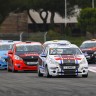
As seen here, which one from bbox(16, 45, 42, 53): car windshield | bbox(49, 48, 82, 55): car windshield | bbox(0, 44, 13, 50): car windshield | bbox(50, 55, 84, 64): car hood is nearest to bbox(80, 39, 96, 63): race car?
bbox(0, 44, 13, 50): car windshield

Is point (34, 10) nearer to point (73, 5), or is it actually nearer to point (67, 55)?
point (73, 5)

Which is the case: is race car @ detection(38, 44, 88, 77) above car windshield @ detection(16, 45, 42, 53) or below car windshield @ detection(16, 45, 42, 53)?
below

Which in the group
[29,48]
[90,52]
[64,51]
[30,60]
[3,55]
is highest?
[90,52]

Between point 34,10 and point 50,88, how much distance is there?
81.0 metres

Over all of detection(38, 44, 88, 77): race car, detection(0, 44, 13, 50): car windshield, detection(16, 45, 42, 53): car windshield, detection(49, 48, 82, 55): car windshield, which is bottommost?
detection(38, 44, 88, 77): race car

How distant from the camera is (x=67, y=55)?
1078 inches

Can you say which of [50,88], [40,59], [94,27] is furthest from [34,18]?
[50,88]

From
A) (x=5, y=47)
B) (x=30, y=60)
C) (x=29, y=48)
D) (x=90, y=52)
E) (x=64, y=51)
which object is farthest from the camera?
(x=90, y=52)

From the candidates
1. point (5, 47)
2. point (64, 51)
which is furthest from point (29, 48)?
point (64, 51)

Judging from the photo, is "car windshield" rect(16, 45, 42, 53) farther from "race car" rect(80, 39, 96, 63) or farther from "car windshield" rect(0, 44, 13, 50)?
"race car" rect(80, 39, 96, 63)

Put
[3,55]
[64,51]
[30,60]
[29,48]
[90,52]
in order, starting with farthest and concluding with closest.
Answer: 1. [90,52]
2. [3,55]
3. [29,48]
4. [30,60]
5. [64,51]

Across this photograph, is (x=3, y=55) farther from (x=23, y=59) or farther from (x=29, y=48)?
(x=23, y=59)

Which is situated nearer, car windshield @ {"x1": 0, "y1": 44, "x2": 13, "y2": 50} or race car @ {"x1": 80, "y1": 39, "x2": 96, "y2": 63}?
car windshield @ {"x1": 0, "y1": 44, "x2": 13, "y2": 50}

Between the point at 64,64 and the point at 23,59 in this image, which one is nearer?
the point at 64,64
